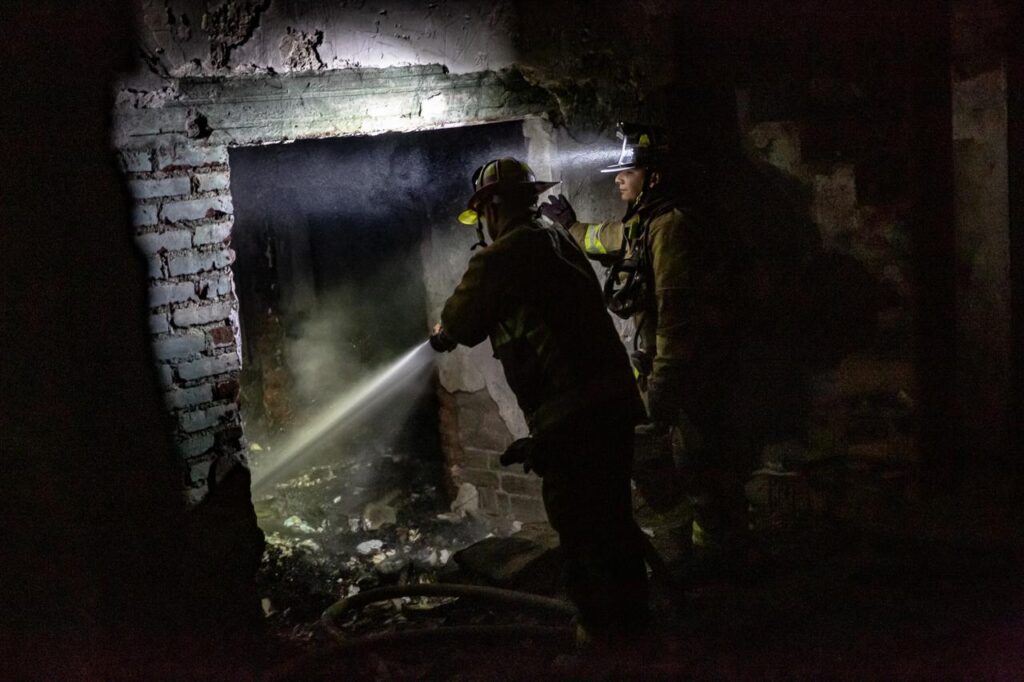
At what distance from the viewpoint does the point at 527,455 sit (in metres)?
4.20

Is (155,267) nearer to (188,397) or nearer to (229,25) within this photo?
(188,397)

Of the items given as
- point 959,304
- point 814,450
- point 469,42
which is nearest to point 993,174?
point 959,304

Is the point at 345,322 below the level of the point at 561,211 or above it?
below

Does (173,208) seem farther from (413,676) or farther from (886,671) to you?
(886,671)

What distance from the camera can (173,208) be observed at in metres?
3.70

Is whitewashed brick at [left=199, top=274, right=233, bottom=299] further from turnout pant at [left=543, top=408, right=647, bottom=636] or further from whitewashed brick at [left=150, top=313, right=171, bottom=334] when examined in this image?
turnout pant at [left=543, top=408, right=647, bottom=636]

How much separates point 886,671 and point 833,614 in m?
0.48

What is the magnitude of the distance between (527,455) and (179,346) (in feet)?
5.29

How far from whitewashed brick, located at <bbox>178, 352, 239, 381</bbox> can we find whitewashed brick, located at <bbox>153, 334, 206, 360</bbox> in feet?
0.15

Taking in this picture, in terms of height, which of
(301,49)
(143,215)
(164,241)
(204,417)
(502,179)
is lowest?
(204,417)

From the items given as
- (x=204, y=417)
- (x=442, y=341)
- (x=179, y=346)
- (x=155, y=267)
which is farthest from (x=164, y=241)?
(x=442, y=341)

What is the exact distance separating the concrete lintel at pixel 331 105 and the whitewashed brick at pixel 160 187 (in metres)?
0.15

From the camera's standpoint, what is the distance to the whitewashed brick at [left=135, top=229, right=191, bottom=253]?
363 centimetres

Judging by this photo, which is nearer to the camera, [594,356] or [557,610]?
[594,356]
